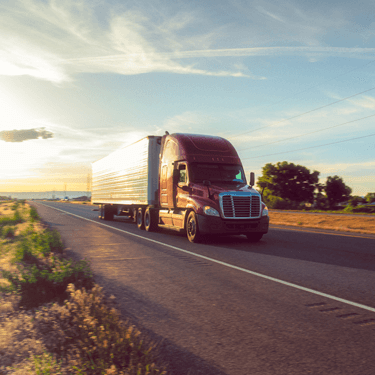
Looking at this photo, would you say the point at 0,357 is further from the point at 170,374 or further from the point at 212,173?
the point at 212,173

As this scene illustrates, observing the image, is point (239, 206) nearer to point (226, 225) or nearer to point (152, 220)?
point (226, 225)

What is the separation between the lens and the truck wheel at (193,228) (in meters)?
13.0

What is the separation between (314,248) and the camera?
38.7 feet

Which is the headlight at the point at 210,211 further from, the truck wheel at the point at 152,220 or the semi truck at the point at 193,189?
the truck wheel at the point at 152,220

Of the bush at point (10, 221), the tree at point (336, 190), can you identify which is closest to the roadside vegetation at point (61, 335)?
the bush at point (10, 221)

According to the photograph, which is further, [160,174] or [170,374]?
[160,174]

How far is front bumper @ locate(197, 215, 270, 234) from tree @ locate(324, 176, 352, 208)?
84.1 m

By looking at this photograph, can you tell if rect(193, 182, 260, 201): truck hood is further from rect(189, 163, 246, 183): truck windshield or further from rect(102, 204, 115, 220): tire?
rect(102, 204, 115, 220): tire

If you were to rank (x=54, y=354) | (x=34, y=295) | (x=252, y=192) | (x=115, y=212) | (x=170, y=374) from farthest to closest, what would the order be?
(x=115, y=212)
(x=252, y=192)
(x=34, y=295)
(x=54, y=354)
(x=170, y=374)

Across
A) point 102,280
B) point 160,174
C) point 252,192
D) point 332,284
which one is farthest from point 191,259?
point 160,174

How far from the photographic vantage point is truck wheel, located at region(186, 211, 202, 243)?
13.0 m

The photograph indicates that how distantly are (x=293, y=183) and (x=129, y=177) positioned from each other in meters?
69.8

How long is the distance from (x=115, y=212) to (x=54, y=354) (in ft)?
74.8

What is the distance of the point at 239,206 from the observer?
12828 mm
